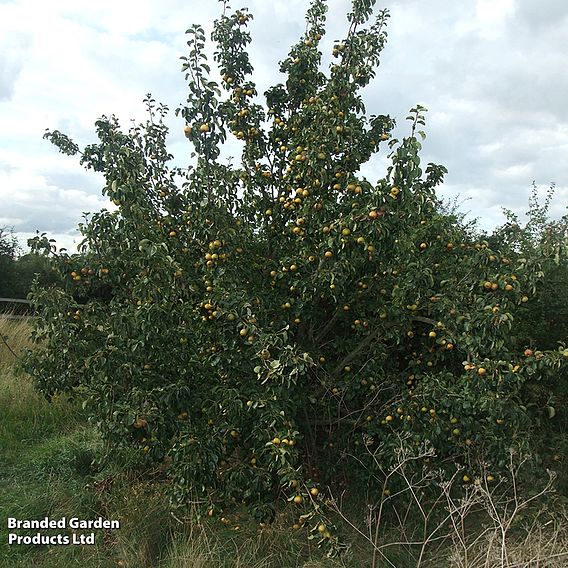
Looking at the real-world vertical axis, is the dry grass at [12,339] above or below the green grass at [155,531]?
above

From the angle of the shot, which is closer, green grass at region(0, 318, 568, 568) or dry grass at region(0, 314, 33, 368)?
green grass at region(0, 318, 568, 568)

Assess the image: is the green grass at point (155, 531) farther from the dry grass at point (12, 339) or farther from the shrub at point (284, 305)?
the dry grass at point (12, 339)

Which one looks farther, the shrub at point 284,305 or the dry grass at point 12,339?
the dry grass at point 12,339

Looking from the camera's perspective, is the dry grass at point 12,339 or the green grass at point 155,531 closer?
the green grass at point 155,531

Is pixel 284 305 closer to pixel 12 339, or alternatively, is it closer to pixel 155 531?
pixel 155 531

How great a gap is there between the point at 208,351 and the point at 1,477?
6.79ft

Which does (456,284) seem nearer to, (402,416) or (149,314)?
(402,416)

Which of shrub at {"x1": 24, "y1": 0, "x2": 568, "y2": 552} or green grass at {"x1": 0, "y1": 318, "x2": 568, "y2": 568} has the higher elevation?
shrub at {"x1": 24, "y1": 0, "x2": 568, "y2": 552}

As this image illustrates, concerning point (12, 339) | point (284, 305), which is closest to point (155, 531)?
point (284, 305)

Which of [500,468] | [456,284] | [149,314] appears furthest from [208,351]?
[500,468]

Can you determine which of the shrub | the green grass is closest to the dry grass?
the green grass

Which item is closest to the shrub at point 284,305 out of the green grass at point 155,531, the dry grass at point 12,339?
the green grass at point 155,531

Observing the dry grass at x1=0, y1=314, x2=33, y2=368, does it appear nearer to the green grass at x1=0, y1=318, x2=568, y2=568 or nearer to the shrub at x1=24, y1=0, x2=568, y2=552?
the green grass at x1=0, y1=318, x2=568, y2=568

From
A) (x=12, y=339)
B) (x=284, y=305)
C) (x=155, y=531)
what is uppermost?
(x=284, y=305)
